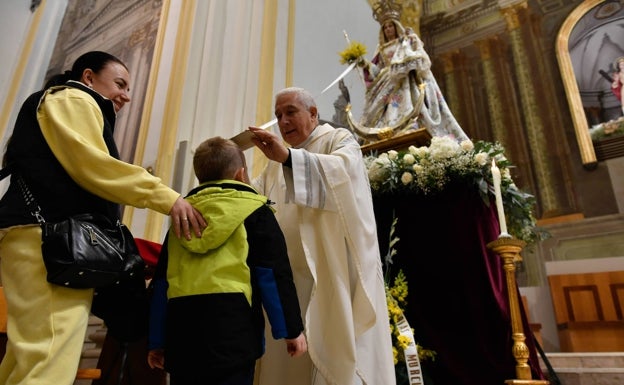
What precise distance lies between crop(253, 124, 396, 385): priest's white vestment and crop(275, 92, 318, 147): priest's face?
28cm

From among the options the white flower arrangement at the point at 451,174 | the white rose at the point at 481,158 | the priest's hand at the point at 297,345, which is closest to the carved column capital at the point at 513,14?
the white flower arrangement at the point at 451,174

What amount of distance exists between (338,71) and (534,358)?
368 cm

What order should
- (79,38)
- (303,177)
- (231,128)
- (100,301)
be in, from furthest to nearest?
(79,38), (231,128), (303,177), (100,301)

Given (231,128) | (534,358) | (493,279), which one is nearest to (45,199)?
(493,279)

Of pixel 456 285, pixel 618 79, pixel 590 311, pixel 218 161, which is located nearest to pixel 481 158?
pixel 456 285

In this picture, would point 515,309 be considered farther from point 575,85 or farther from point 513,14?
point 513,14

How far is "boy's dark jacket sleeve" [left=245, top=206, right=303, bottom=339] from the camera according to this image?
1.30 metres

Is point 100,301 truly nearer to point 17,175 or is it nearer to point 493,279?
point 17,175

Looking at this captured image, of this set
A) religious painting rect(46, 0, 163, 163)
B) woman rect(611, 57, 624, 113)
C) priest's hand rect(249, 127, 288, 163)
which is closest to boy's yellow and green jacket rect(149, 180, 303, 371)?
priest's hand rect(249, 127, 288, 163)

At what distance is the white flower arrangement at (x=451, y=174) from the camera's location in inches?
99.4

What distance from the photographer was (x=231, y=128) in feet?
12.4

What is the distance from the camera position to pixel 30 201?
1.27m

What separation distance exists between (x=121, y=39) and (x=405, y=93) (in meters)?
3.24

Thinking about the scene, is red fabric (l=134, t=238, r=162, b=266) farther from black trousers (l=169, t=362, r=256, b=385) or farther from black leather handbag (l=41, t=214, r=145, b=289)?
black trousers (l=169, t=362, r=256, b=385)
